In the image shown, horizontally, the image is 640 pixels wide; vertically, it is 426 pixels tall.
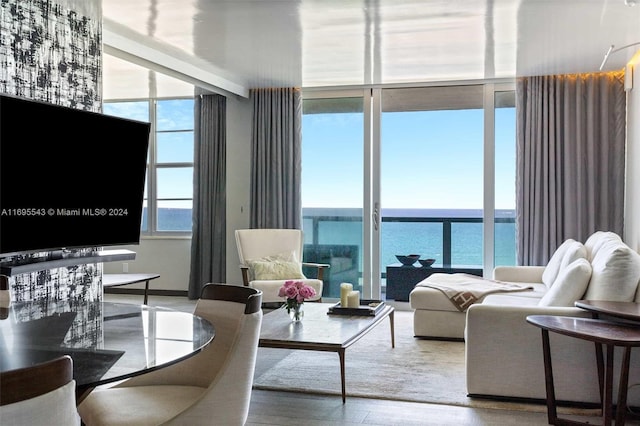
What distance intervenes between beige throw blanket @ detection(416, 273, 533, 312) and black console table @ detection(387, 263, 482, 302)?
1169 millimetres

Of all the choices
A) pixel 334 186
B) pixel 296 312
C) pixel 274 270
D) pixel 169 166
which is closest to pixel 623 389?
pixel 296 312

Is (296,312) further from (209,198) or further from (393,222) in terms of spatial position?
(209,198)

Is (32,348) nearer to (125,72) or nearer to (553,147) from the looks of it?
(125,72)

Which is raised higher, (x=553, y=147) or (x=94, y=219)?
(x=553, y=147)

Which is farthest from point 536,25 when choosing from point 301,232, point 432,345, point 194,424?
point 194,424

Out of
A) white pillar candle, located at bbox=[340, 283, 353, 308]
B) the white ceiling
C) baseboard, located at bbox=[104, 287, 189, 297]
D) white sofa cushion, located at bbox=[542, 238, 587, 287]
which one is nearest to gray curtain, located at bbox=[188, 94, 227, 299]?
baseboard, located at bbox=[104, 287, 189, 297]

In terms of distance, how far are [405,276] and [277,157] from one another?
6.69ft

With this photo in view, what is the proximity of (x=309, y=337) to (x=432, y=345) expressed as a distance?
164cm

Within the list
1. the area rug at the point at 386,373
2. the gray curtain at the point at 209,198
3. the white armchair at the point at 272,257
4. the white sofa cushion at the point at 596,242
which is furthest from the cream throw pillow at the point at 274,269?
the white sofa cushion at the point at 596,242

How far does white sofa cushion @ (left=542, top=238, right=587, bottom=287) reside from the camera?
4637 mm

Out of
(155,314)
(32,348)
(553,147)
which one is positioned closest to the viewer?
(32,348)

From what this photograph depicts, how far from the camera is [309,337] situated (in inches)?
149

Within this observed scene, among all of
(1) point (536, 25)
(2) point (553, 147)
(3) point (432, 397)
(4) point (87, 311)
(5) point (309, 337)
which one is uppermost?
(1) point (536, 25)

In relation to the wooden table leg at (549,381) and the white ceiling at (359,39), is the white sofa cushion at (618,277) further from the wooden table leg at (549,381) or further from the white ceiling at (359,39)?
the white ceiling at (359,39)
